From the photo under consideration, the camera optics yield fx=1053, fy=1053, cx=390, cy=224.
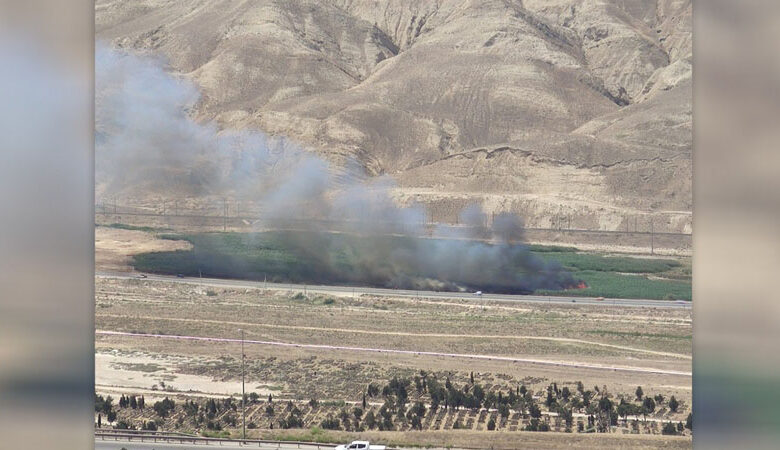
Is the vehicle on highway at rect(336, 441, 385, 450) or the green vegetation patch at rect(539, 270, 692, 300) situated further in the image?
the green vegetation patch at rect(539, 270, 692, 300)

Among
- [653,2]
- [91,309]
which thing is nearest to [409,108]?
[653,2]

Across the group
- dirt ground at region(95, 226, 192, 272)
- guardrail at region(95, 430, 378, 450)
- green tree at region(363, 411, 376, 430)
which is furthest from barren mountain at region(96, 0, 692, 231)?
guardrail at region(95, 430, 378, 450)

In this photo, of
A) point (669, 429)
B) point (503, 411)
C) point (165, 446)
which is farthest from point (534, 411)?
point (165, 446)

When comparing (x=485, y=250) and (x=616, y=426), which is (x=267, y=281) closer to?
(x=485, y=250)

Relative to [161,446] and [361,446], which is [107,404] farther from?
[361,446]

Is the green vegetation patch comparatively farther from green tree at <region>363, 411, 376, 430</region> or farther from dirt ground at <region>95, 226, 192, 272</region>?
green tree at <region>363, 411, 376, 430</region>
